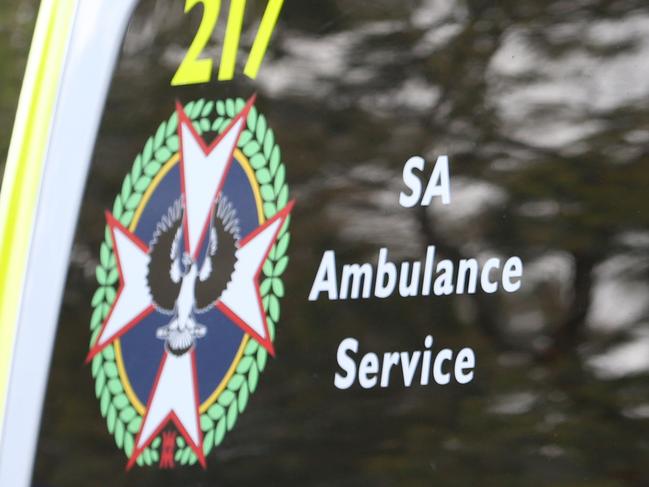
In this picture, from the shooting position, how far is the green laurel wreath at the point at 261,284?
2115 millimetres

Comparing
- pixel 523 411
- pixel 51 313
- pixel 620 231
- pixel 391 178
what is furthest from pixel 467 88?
pixel 51 313

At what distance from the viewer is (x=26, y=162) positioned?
9.05 ft

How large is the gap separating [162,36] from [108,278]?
0.42m

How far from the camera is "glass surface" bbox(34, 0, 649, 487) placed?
1724mm

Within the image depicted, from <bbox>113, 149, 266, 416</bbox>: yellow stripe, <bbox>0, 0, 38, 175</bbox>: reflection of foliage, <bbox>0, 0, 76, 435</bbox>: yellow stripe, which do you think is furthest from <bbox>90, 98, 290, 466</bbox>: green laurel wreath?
<bbox>0, 0, 38, 175</bbox>: reflection of foliage

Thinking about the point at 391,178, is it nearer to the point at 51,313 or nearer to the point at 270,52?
the point at 270,52

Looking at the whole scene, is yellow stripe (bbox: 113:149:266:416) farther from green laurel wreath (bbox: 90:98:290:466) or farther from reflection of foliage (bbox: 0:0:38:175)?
reflection of foliage (bbox: 0:0:38:175)

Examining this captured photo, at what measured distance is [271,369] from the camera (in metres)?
2.09

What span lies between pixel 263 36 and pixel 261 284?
39cm

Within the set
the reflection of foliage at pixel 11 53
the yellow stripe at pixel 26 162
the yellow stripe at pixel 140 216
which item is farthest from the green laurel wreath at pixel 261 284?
the reflection of foliage at pixel 11 53

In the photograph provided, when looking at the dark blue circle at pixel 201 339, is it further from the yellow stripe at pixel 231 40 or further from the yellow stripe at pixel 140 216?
the yellow stripe at pixel 231 40

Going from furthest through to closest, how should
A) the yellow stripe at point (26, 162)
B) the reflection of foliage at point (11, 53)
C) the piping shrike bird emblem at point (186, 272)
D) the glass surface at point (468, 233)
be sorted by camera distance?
the reflection of foliage at point (11, 53) < the yellow stripe at point (26, 162) < the piping shrike bird emblem at point (186, 272) < the glass surface at point (468, 233)

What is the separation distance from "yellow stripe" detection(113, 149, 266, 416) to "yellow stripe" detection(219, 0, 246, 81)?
0.46 ft

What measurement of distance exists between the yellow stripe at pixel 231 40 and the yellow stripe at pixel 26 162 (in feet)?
1.71
